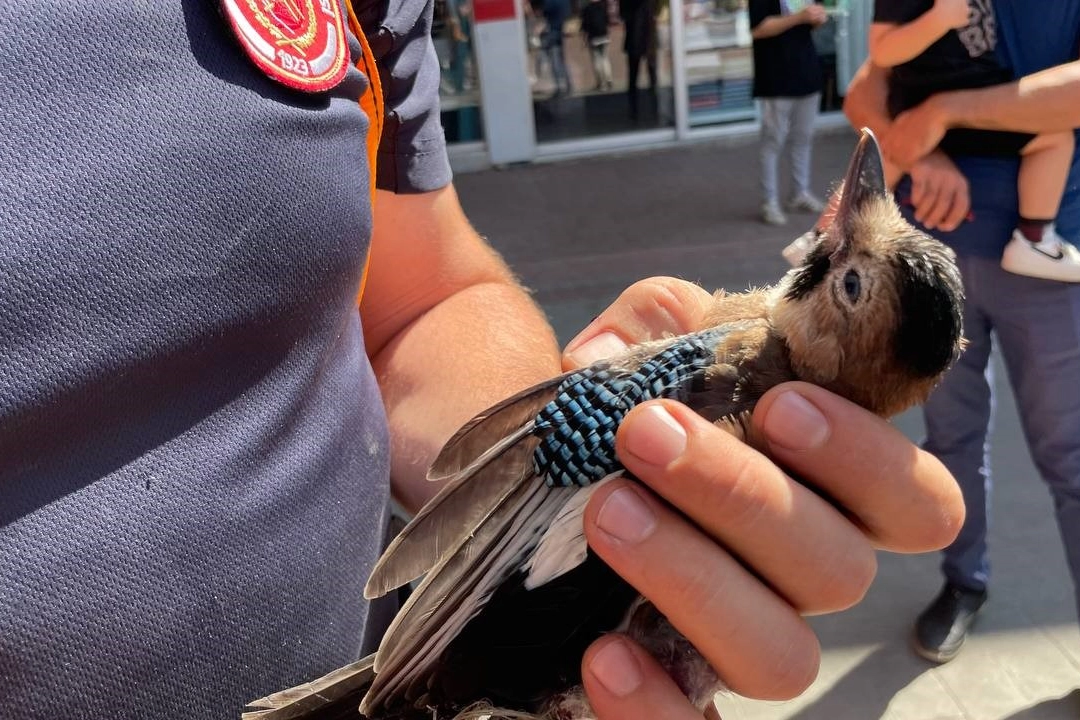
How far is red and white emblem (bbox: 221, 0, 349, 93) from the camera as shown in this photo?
121 centimetres

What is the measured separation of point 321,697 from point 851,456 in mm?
776

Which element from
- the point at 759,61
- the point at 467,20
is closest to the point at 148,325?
the point at 759,61

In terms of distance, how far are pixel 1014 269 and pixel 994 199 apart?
295 mm

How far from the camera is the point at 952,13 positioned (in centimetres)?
299

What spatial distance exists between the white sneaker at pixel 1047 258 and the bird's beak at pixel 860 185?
6.10 feet

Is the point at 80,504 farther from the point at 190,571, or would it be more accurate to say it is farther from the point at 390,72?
the point at 390,72

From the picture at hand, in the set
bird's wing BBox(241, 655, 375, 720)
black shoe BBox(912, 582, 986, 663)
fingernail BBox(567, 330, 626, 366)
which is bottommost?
black shoe BBox(912, 582, 986, 663)

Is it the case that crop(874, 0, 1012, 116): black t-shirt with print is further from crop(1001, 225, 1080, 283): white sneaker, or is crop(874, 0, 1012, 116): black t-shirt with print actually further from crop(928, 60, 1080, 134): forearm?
crop(1001, 225, 1080, 283): white sneaker

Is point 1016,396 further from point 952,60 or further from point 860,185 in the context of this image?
point 860,185

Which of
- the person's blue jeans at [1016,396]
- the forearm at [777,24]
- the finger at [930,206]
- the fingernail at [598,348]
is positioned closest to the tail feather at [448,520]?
the fingernail at [598,348]

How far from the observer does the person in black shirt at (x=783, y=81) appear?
752cm

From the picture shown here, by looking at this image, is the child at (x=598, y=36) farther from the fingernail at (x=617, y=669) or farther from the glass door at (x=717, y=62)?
the fingernail at (x=617, y=669)

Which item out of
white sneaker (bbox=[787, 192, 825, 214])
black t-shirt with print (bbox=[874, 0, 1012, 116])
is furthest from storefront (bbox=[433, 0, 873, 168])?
black t-shirt with print (bbox=[874, 0, 1012, 116])

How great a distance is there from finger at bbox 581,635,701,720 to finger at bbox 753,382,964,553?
0.32 m
